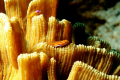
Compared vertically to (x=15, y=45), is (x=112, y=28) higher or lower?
higher

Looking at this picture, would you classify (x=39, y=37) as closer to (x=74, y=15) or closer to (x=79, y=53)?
(x=79, y=53)

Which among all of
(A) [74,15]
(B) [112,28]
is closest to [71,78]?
(B) [112,28]

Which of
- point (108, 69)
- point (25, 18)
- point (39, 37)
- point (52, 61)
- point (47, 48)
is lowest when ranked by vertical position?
point (108, 69)

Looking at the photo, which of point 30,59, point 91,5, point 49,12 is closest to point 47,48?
point 30,59

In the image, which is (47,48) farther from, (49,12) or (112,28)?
(112,28)

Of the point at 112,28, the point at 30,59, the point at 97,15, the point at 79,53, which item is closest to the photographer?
the point at 30,59

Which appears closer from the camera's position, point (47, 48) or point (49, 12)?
point (47, 48)

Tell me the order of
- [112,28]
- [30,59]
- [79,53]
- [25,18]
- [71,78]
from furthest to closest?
[112,28], [25,18], [79,53], [71,78], [30,59]

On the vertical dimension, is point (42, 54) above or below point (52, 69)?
above
